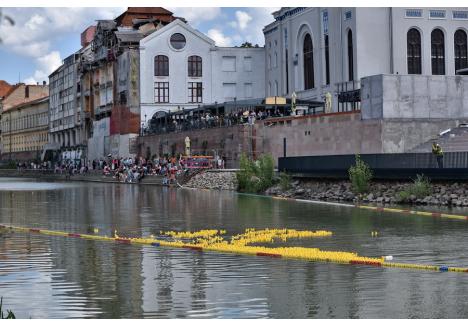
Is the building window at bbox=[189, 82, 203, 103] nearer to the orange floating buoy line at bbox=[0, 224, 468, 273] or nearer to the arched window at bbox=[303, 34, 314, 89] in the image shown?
the arched window at bbox=[303, 34, 314, 89]

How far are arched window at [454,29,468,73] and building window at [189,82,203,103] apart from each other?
3330cm

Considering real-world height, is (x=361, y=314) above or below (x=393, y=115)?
below

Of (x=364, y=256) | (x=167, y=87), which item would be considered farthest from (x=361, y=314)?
(x=167, y=87)

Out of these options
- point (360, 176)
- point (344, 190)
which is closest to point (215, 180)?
point (344, 190)

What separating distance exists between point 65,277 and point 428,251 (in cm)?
903

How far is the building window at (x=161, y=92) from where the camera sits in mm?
108781

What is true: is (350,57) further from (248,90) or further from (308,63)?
(248,90)

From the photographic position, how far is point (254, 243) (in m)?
25.9

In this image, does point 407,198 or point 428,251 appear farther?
point 407,198

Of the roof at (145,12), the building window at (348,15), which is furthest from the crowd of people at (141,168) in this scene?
the roof at (145,12)

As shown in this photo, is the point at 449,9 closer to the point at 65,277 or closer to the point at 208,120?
the point at 208,120

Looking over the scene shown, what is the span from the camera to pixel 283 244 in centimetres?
2570

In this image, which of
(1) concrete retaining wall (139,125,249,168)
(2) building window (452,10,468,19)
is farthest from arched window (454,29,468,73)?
(1) concrete retaining wall (139,125,249,168)

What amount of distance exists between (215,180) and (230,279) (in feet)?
174
